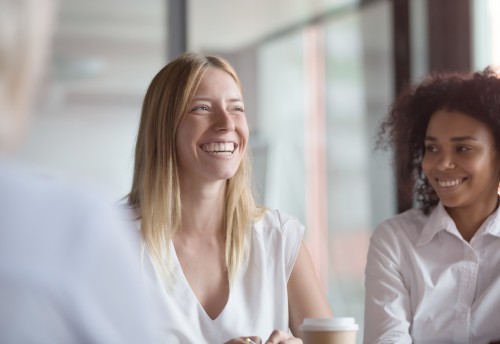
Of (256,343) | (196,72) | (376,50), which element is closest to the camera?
(256,343)

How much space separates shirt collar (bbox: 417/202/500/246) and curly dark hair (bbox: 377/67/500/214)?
107mm

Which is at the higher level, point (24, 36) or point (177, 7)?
point (177, 7)

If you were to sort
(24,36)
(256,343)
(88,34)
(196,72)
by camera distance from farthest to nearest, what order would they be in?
1. (88,34)
2. (196,72)
3. (256,343)
4. (24,36)

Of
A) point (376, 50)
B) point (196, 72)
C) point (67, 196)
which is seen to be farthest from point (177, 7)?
point (67, 196)

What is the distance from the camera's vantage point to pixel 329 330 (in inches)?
63.4

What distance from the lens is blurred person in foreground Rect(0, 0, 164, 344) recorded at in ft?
1.39

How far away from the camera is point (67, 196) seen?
0.46 metres

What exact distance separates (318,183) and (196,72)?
2.70m

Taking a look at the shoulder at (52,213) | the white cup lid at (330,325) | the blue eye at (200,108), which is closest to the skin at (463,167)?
the blue eye at (200,108)

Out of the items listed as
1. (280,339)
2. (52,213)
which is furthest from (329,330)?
(52,213)

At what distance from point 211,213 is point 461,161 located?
2.31 ft

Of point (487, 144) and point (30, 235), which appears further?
point (487, 144)

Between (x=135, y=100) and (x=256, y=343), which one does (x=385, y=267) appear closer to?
(x=256, y=343)

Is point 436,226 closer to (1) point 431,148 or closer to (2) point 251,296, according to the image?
(1) point 431,148
